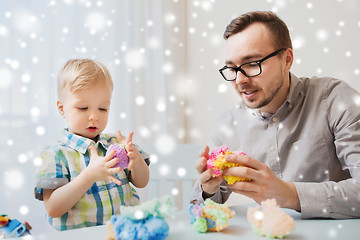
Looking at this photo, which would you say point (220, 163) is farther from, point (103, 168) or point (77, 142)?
point (77, 142)

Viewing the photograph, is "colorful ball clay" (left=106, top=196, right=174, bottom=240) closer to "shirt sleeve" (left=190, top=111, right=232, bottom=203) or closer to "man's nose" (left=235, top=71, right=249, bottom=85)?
"shirt sleeve" (left=190, top=111, right=232, bottom=203)

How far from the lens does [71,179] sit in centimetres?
103

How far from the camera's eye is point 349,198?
926mm

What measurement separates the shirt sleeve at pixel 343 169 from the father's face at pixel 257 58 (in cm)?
19

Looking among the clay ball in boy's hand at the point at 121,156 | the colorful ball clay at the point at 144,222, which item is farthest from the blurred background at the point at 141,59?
the colorful ball clay at the point at 144,222

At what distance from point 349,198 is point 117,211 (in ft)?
2.16

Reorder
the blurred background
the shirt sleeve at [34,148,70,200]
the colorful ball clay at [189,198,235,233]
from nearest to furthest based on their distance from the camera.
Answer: the colorful ball clay at [189,198,235,233], the shirt sleeve at [34,148,70,200], the blurred background

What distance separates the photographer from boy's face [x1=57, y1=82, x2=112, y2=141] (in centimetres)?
106

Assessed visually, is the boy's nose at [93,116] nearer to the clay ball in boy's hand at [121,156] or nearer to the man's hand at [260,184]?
the clay ball in boy's hand at [121,156]

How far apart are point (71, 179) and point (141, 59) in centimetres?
149

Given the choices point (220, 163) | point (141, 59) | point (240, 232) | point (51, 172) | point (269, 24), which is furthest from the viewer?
point (141, 59)

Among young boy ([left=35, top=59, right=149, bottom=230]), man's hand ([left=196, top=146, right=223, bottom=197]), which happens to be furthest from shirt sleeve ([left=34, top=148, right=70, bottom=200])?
man's hand ([left=196, top=146, right=223, bottom=197])

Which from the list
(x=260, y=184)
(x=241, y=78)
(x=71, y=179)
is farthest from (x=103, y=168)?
(x=241, y=78)

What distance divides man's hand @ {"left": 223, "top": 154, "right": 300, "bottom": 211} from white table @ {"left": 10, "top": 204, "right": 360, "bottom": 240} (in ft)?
0.24
